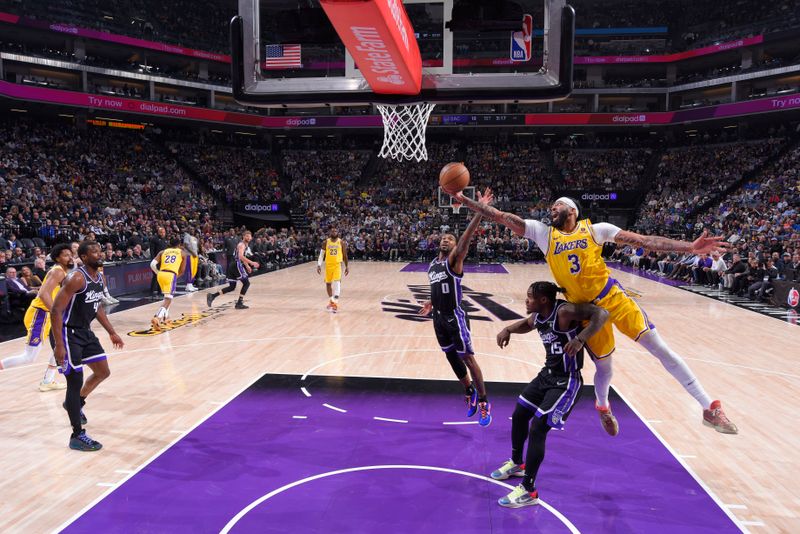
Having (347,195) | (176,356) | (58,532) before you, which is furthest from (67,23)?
(58,532)

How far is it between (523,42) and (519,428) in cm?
524

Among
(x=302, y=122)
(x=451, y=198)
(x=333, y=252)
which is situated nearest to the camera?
(x=451, y=198)

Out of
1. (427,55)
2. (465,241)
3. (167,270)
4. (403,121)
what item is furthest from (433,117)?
(465,241)

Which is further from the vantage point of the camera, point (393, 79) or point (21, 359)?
point (393, 79)

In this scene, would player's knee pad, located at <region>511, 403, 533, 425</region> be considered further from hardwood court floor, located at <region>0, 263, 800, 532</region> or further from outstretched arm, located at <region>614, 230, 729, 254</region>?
hardwood court floor, located at <region>0, 263, 800, 532</region>

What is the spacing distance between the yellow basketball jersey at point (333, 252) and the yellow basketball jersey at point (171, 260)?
2.89 m

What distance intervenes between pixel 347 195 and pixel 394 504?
2803 cm

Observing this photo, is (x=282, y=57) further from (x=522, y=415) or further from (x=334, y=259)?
(x=522, y=415)

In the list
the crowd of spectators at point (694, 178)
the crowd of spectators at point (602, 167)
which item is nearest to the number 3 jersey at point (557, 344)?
the crowd of spectators at point (694, 178)

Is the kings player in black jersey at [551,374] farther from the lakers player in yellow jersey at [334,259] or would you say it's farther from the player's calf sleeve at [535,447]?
the lakers player in yellow jersey at [334,259]

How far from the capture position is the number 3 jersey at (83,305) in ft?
15.5

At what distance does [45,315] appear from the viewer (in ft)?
20.6

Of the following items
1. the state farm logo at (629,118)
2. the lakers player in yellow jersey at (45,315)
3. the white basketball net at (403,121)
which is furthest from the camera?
the state farm logo at (629,118)

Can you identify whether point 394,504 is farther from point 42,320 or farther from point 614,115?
point 614,115
